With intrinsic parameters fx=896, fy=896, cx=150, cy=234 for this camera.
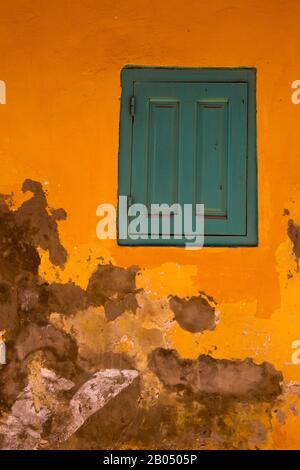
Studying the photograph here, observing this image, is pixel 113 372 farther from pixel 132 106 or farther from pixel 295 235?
pixel 132 106

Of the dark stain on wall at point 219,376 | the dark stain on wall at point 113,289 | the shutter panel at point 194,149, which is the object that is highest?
the shutter panel at point 194,149

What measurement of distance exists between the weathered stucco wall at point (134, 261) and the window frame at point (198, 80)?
0.04 metres

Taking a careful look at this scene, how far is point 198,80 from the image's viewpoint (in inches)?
218

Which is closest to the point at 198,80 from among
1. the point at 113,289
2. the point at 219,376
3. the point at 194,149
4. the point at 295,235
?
the point at 194,149

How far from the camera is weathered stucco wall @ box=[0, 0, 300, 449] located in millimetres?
5387

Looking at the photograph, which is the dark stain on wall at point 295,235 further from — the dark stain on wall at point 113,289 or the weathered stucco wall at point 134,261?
the dark stain on wall at point 113,289

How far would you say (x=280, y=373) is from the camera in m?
5.36

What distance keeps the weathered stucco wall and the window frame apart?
0.14 ft

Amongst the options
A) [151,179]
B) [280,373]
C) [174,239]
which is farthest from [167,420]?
[151,179]

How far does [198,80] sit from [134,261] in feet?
3.90

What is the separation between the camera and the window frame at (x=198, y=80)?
546 cm

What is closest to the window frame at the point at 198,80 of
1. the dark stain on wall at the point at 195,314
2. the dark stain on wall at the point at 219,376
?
the dark stain on wall at the point at 195,314

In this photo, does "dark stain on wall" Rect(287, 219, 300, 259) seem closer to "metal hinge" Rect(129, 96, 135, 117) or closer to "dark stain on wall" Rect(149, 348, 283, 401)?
"dark stain on wall" Rect(149, 348, 283, 401)

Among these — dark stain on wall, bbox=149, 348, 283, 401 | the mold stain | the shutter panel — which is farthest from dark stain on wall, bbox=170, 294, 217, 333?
the shutter panel
